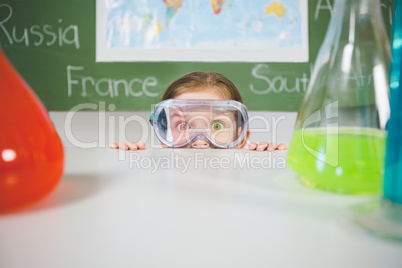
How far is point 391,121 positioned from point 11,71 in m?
0.31

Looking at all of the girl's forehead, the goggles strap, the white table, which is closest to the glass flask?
the white table

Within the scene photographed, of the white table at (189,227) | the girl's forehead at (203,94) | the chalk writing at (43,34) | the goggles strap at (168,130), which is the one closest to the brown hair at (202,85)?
the girl's forehead at (203,94)

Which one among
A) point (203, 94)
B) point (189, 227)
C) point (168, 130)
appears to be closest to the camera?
point (189, 227)

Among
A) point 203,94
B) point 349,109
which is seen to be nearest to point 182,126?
point 203,94

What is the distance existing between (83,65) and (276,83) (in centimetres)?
95

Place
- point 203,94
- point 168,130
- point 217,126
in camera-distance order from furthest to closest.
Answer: point 203,94 → point 217,126 → point 168,130

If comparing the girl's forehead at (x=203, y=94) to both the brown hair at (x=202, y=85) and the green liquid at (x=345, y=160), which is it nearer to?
the brown hair at (x=202, y=85)

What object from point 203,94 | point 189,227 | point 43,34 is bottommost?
point 189,227

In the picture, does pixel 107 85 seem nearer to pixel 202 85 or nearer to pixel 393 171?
A: pixel 202 85

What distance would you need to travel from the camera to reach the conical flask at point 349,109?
0.92ft

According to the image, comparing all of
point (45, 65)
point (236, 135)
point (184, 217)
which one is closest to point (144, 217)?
point (184, 217)

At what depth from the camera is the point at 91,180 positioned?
0.35 m

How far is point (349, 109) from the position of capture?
302 mm

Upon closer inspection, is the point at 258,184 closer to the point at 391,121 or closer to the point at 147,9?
the point at 391,121
